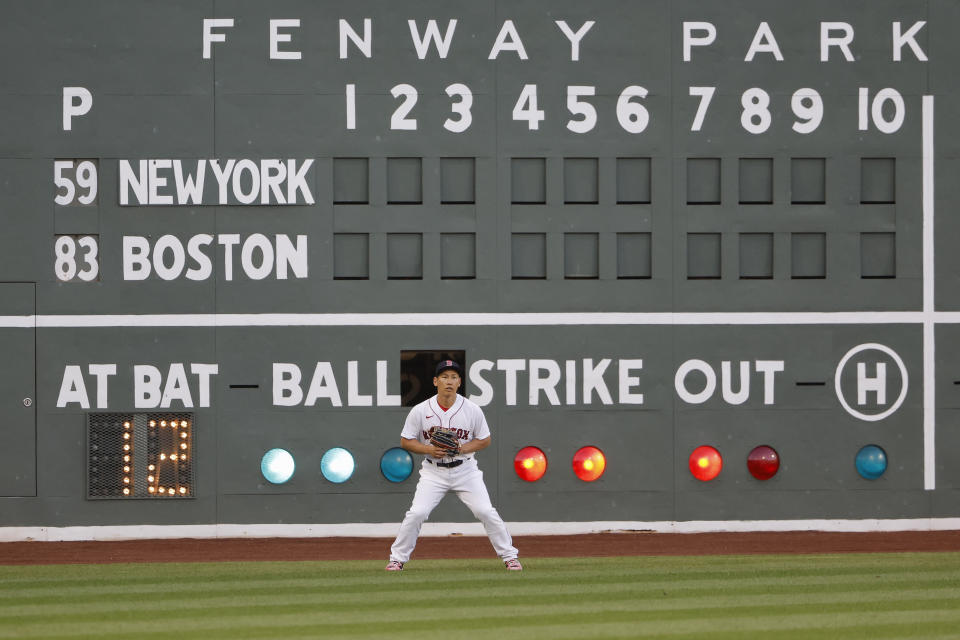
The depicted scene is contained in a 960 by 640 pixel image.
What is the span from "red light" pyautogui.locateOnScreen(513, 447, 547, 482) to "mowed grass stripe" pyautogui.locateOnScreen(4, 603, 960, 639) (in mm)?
4553

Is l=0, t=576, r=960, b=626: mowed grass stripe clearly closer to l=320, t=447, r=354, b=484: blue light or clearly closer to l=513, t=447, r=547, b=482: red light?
l=513, t=447, r=547, b=482: red light

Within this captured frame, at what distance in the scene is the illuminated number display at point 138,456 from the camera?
13.7 metres

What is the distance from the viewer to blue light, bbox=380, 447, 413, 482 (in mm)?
13766

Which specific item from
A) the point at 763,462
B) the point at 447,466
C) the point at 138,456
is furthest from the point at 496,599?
the point at 138,456

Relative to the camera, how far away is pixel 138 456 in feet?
45.3

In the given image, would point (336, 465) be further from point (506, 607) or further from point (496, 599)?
point (506, 607)

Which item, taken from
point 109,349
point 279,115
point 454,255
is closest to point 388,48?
point 279,115

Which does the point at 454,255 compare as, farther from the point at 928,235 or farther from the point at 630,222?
the point at 928,235

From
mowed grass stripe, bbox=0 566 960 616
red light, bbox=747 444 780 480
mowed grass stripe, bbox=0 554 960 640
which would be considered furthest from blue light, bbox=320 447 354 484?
red light, bbox=747 444 780 480

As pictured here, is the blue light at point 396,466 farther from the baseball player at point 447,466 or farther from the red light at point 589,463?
the baseball player at point 447,466

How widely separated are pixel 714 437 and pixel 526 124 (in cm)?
373

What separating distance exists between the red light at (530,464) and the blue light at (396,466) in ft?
3.59

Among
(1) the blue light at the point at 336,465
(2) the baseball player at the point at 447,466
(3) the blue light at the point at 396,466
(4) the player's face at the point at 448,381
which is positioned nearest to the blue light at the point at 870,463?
(2) the baseball player at the point at 447,466

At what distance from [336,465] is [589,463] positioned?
2.57m
